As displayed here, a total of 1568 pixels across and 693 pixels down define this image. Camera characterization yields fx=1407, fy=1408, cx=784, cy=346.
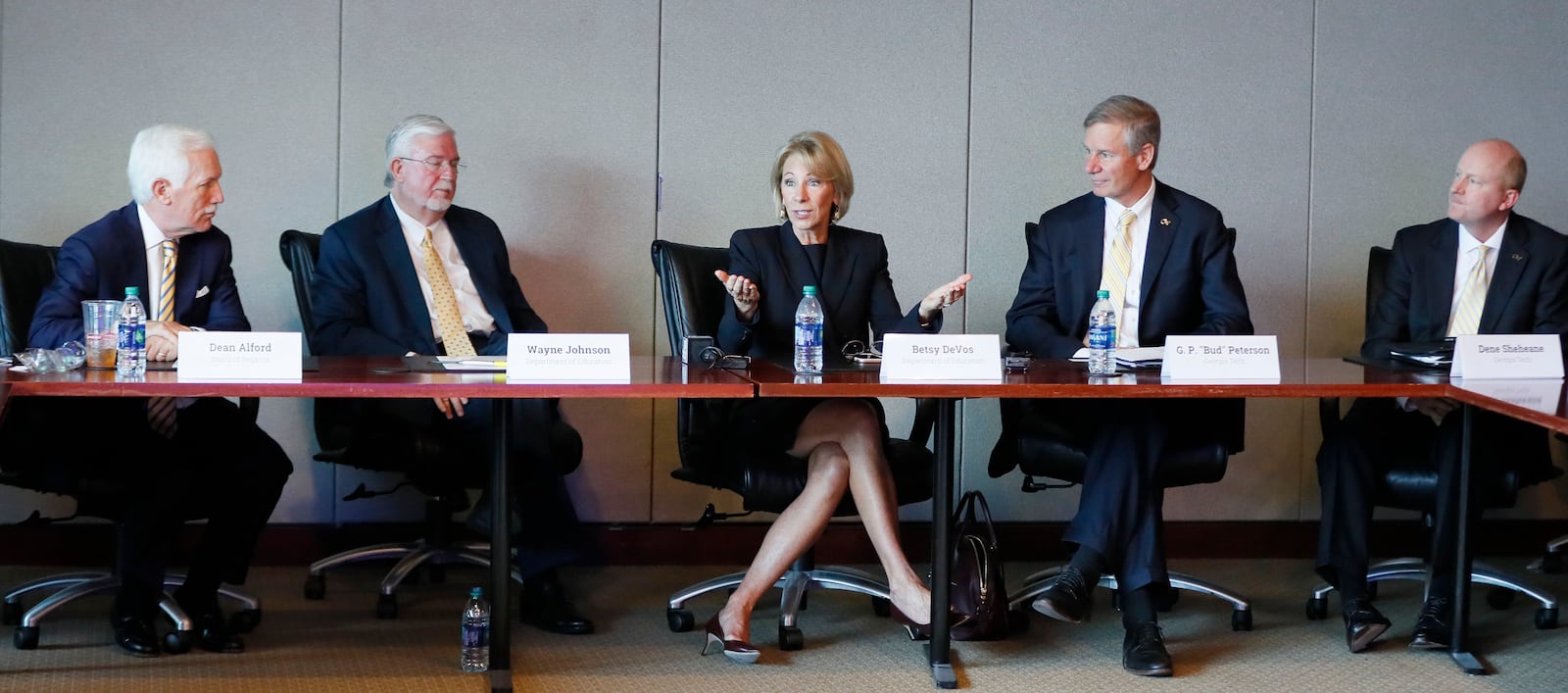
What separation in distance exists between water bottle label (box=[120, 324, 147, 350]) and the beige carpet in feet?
2.49

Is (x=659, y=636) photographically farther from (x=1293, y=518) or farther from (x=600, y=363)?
(x=1293, y=518)

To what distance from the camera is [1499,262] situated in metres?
3.90

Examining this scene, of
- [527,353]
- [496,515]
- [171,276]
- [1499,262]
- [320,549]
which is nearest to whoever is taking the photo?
[527,353]

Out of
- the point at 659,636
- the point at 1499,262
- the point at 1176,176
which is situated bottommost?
the point at 659,636

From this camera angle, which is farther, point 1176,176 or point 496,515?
point 1176,176

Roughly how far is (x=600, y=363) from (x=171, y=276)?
130 cm

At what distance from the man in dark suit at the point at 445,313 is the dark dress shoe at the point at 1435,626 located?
2.10m

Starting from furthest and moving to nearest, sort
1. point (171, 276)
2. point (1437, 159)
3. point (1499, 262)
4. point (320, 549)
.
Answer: point (1437, 159) → point (320, 549) → point (1499, 262) → point (171, 276)

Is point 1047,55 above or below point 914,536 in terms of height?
above

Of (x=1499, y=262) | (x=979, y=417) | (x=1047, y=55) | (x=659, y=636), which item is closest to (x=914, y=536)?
(x=979, y=417)

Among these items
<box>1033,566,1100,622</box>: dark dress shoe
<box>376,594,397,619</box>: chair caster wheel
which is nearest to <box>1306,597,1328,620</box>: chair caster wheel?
<box>1033,566,1100,622</box>: dark dress shoe

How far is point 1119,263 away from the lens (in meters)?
3.83

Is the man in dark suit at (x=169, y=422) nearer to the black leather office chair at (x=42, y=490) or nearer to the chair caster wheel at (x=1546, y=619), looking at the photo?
the black leather office chair at (x=42, y=490)

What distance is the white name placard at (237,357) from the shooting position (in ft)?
9.01
